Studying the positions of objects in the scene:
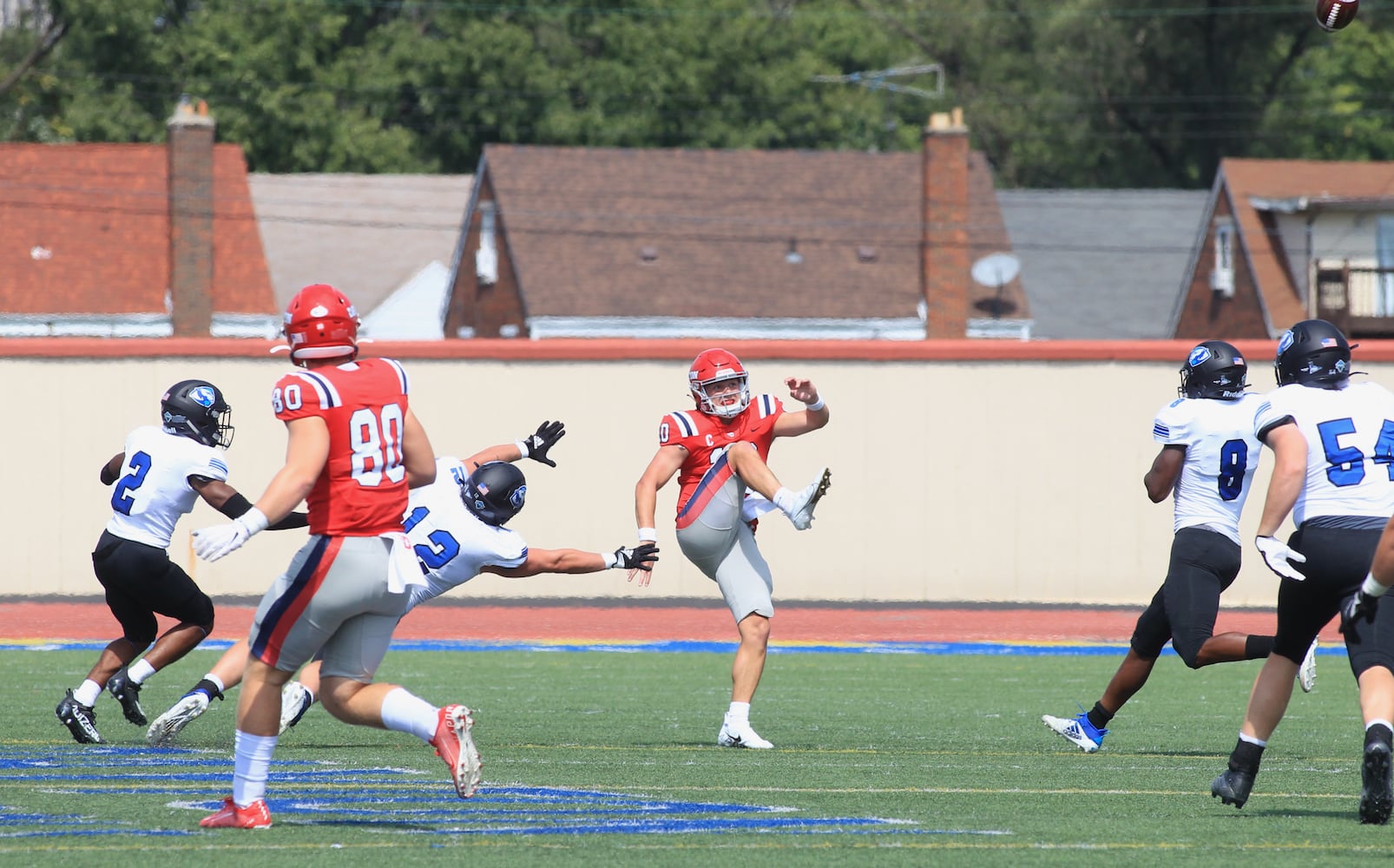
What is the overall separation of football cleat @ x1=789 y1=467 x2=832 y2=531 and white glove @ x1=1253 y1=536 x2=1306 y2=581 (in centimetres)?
248

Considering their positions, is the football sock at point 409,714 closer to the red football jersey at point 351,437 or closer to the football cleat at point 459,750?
the football cleat at point 459,750

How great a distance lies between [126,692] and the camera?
9.34 metres

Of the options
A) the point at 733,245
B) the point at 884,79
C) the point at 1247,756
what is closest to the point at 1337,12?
the point at 1247,756

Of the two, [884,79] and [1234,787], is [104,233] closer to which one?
[884,79]

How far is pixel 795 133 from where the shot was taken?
2117 inches

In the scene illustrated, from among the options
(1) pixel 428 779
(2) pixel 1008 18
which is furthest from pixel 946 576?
(2) pixel 1008 18

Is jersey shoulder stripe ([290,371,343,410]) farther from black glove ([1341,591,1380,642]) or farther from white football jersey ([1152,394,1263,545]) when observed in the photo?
white football jersey ([1152,394,1263,545])

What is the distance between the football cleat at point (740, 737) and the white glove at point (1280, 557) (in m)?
2.97

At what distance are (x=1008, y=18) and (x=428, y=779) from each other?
5479 centimetres

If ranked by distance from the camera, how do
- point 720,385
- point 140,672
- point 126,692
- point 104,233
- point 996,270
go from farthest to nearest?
point 104,233
point 996,270
point 720,385
point 140,672
point 126,692

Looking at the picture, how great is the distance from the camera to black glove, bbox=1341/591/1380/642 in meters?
6.48

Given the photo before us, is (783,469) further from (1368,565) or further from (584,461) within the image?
(1368,565)

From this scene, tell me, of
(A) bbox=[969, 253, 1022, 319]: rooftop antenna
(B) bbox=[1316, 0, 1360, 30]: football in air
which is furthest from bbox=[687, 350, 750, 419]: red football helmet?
(A) bbox=[969, 253, 1022, 319]: rooftop antenna

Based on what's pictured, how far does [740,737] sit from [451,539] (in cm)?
172
